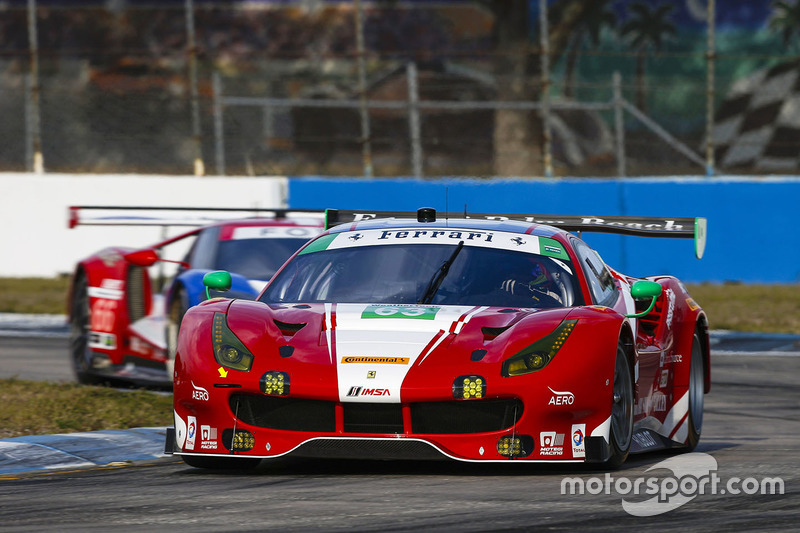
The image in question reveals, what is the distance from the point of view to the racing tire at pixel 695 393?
7918 mm

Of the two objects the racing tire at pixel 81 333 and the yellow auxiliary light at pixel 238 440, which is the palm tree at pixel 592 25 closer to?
the racing tire at pixel 81 333

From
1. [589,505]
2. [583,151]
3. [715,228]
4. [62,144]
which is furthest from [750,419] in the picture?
[62,144]

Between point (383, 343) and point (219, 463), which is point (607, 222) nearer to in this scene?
point (383, 343)

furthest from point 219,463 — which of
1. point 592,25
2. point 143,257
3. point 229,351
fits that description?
point 592,25

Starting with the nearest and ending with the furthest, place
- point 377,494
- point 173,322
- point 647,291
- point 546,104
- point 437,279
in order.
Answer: point 377,494, point 437,279, point 647,291, point 173,322, point 546,104

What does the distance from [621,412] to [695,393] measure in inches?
73.6

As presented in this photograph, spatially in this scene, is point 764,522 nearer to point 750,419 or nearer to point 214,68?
point 750,419

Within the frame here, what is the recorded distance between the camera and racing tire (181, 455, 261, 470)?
637 centimetres

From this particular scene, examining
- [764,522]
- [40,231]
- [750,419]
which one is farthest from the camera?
[40,231]

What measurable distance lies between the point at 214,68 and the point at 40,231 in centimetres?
1740

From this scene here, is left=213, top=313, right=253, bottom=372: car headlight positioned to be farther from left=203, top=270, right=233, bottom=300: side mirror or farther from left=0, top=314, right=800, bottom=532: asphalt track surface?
left=203, top=270, right=233, bottom=300: side mirror

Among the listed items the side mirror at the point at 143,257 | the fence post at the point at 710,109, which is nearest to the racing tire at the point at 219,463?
the side mirror at the point at 143,257

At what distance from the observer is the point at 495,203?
65.3ft

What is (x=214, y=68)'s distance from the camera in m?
37.7
